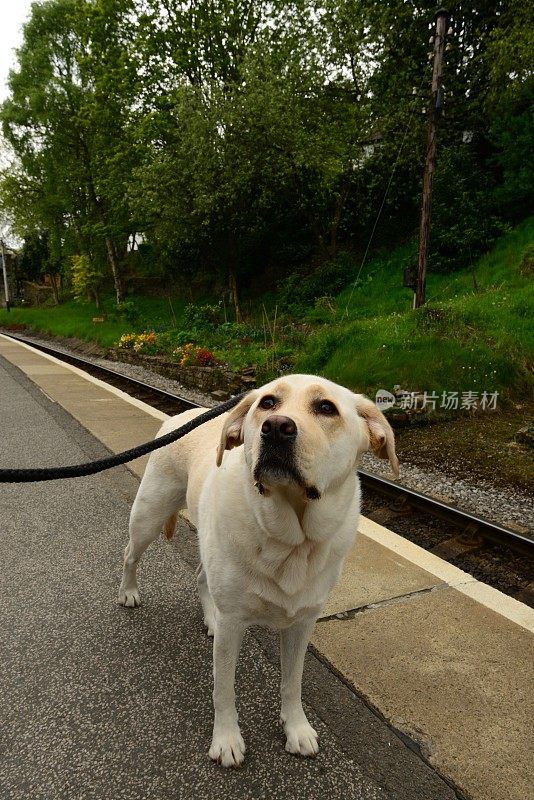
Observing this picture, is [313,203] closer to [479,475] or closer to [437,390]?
[437,390]

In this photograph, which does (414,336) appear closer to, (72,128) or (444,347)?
(444,347)

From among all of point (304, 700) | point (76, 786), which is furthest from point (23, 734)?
point (304, 700)

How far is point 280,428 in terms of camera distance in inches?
64.8

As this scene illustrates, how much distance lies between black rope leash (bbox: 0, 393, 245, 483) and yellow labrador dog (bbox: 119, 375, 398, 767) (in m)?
0.38

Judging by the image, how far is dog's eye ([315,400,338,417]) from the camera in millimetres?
1839

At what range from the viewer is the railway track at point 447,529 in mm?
3922

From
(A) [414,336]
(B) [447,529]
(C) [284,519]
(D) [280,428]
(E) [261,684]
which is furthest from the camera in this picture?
(A) [414,336]

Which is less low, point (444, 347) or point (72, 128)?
point (72, 128)

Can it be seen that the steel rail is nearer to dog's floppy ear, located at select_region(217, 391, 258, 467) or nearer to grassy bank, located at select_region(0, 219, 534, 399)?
dog's floppy ear, located at select_region(217, 391, 258, 467)

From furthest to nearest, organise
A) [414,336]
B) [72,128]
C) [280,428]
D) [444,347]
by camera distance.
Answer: [72,128], [414,336], [444,347], [280,428]

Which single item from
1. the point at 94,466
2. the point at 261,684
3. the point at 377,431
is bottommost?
the point at 261,684

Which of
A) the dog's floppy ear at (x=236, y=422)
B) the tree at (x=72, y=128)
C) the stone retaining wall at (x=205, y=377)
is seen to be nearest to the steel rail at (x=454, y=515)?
the dog's floppy ear at (x=236, y=422)

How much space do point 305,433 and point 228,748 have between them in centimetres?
129

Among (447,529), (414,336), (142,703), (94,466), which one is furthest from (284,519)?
(414,336)
